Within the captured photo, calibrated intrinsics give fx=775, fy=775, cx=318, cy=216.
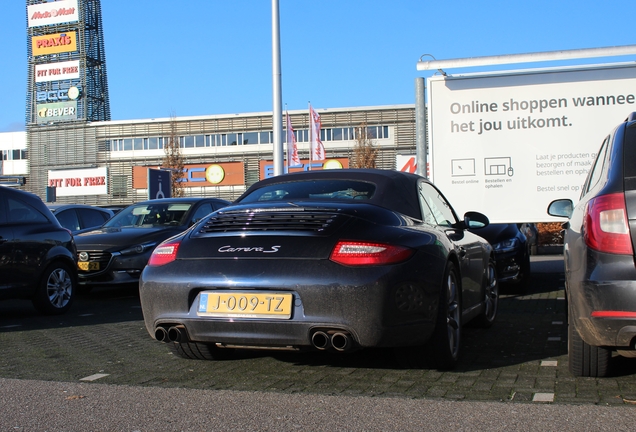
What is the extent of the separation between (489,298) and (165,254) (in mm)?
3282

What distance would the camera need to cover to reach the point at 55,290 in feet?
29.1

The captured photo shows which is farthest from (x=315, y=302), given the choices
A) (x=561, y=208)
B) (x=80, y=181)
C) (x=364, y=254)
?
(x=80, y=181)

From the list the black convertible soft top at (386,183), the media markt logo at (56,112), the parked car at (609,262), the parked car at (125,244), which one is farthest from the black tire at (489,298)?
the media markt logo at (56,112)

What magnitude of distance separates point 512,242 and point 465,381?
20.0 feet

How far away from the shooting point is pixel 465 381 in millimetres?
4723

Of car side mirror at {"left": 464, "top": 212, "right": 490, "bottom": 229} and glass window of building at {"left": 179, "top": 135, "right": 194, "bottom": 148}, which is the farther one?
glass window of building at {"left": 179, "top": 135, "right": 194, "bottom": 148}

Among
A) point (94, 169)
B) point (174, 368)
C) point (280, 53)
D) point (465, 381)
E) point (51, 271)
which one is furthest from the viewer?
point (94, 169)

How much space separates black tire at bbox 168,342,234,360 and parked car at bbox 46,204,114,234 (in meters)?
9.16

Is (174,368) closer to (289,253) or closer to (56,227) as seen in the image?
(289,253)

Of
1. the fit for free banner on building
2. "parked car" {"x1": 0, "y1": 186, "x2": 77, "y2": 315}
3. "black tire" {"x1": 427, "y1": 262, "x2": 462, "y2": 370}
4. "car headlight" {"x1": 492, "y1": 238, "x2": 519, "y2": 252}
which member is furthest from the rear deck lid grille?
the fit for free banner on building

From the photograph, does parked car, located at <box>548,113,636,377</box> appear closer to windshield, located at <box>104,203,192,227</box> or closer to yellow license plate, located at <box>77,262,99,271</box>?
yellow license plate, located at <box>77,262,99,271</box>

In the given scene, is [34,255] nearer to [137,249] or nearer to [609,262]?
[137,249]

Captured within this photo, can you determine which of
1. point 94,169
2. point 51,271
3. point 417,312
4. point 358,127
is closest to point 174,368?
point 417,312

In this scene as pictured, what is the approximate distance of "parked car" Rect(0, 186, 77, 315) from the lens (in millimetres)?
8195
